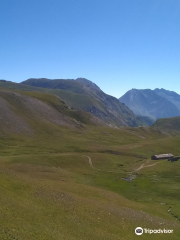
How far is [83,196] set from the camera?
65.4 metres

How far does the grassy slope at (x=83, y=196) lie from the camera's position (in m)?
37.1

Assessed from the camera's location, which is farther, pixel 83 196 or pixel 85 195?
pixel 85 195

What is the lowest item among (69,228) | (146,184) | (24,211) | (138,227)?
(146,184)

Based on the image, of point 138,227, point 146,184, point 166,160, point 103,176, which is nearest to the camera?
point 138,227

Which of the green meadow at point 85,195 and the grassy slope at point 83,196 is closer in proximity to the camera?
the grassy slope at point 83,196

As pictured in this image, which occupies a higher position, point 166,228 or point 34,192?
point 34,192

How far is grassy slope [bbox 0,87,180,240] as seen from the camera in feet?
122

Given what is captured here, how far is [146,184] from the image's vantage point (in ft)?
344

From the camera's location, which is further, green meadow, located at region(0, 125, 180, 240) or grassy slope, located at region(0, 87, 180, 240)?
green meadow, located at region(0, 125, 180, 240)

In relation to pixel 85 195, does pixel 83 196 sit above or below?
above

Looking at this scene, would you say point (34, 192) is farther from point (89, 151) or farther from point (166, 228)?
point (89, 151)

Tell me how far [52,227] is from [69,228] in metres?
3.05

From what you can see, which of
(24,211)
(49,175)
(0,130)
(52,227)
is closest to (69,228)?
(52,227)

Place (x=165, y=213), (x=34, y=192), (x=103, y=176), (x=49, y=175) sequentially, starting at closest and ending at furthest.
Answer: (x=34, y=192), (x=165, y=213), (x=49, y=175), (x=103, y=176)
